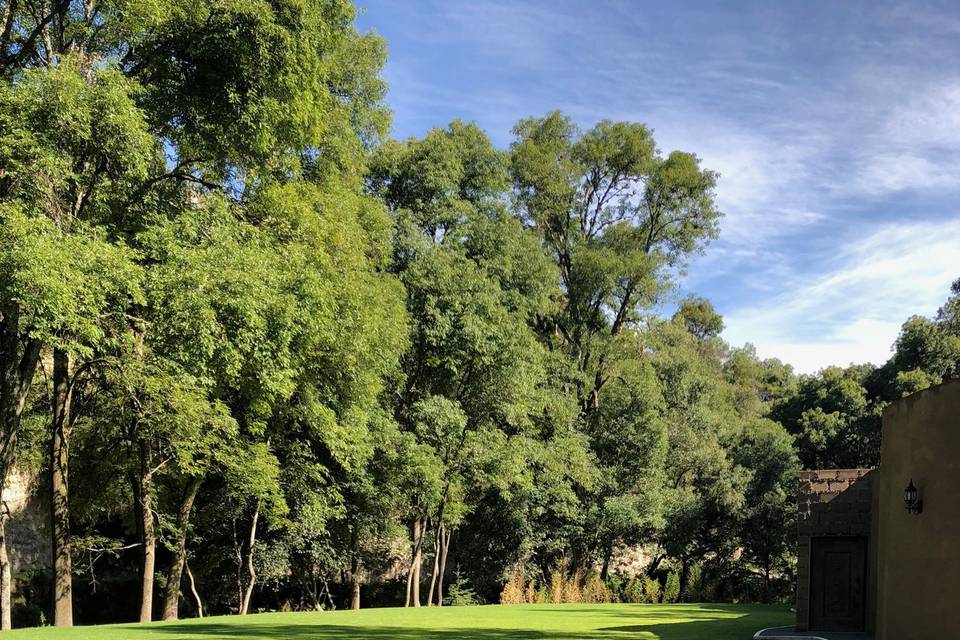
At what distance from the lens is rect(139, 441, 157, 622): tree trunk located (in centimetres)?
1477

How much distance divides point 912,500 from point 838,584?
5.47 meters

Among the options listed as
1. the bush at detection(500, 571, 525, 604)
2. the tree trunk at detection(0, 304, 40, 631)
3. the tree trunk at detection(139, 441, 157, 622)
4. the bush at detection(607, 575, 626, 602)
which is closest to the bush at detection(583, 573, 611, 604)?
the bush at detection(607, 575, 626, 602)

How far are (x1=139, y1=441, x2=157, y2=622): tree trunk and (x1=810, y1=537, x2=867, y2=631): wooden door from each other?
457 inches

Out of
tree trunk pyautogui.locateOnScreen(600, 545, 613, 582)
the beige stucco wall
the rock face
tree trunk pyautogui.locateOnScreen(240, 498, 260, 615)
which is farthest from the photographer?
tree trunk pyautogui.locateOnScreen(600, 545, 613, 582)

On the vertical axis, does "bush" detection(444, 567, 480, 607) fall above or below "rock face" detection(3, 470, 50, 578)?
below

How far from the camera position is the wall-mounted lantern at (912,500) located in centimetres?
880

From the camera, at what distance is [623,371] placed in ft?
94.1

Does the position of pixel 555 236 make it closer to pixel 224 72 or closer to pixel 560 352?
A: pixel 560 352

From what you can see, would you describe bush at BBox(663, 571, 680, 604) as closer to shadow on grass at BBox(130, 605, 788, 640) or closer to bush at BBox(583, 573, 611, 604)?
bush at BBox(583, 573, 611, 604)

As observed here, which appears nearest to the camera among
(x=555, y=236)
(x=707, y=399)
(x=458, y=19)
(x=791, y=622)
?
(x=791, y=622)

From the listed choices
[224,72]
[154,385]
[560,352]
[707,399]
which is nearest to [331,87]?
[224,72]

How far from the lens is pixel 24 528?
67.1 feet

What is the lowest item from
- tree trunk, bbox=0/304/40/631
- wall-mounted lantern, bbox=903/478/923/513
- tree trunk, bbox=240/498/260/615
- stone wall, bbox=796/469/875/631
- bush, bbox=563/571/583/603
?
bush, bbox=563/571/583/603

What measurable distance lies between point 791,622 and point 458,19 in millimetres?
13305
